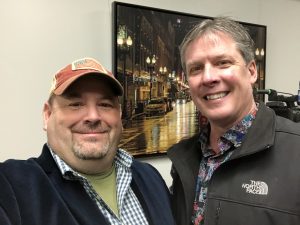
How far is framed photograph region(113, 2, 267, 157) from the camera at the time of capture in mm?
2451

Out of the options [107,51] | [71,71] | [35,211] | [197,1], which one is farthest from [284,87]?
[35,211]

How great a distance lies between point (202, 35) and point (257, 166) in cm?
55

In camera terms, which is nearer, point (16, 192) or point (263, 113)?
point (16, 192)

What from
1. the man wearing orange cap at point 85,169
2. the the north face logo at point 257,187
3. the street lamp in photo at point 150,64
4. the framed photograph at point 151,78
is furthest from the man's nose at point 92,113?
the street lamp in photo at point 150,64

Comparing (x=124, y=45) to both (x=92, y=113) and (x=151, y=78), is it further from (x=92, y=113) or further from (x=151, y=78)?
(x=92, y=113)

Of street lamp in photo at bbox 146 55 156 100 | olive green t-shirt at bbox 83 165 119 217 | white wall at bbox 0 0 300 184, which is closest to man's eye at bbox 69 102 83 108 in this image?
olive green t-shirt at bbox 83 165 119 217

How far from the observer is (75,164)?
122cm

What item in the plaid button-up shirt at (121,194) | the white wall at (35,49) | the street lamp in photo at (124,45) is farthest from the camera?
the street lamp in photo at (124,45)

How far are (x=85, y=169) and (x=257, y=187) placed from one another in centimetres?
61

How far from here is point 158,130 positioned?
269 centimetres

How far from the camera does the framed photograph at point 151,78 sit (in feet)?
8.04

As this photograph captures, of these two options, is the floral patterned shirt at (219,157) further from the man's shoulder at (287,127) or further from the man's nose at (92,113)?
the man's nose at (92,113)

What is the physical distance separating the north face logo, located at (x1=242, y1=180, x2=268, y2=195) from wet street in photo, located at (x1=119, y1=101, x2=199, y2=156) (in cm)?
133

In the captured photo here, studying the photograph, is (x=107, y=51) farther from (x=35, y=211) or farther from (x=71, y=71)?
(x=35, y=211)
